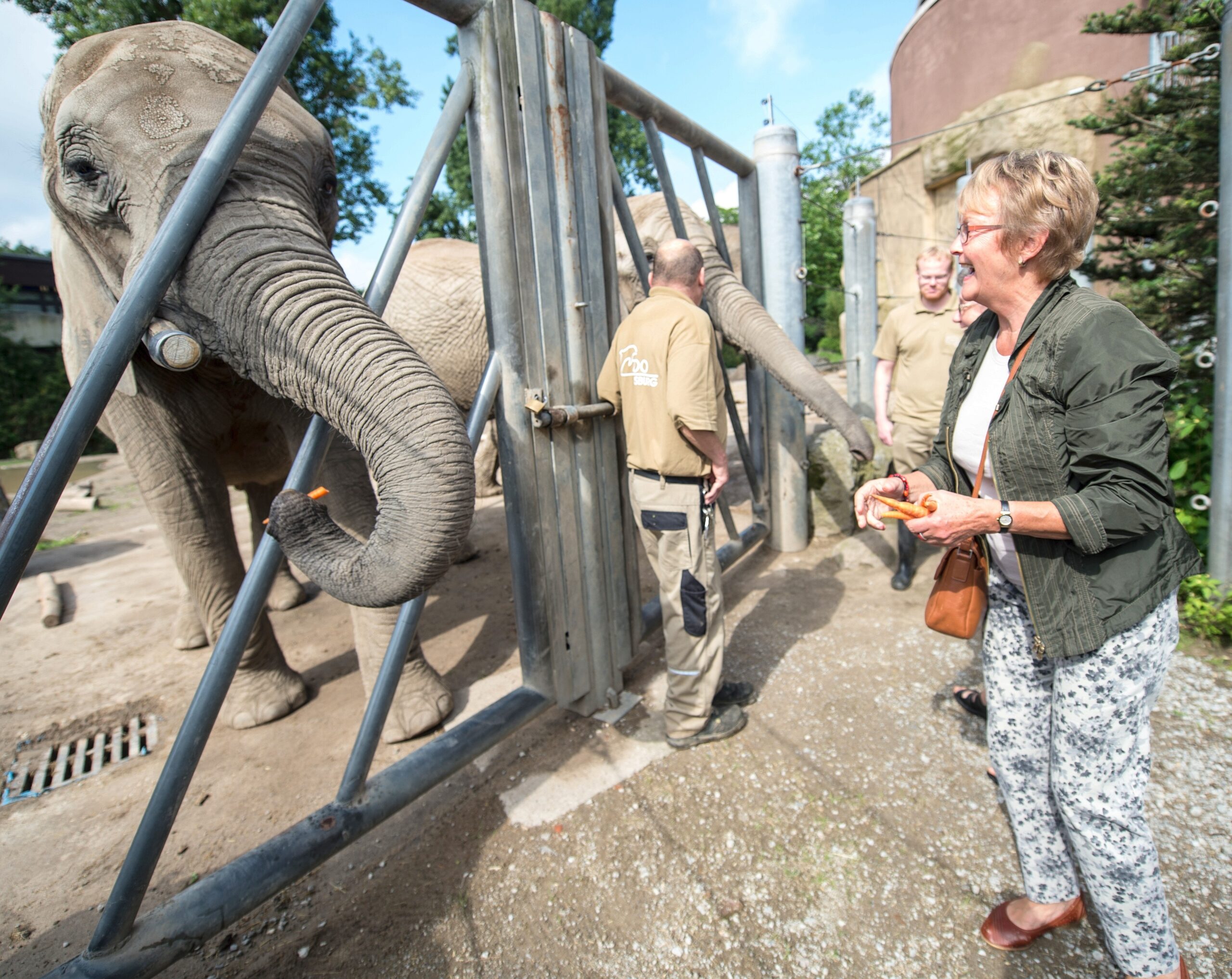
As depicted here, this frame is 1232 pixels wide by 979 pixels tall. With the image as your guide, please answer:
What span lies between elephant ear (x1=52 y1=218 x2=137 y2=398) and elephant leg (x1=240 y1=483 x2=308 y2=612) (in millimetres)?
1870

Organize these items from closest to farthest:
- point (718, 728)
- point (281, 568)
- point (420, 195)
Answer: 1. point (420, 195)
2. point (718, 728)
3. point (281, 568)

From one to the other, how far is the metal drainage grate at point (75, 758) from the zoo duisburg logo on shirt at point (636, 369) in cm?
297

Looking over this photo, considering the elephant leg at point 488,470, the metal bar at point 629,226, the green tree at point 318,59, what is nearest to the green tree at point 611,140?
the green tree at point 318,59

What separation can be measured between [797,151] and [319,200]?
3.73m

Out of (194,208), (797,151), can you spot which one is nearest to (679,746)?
(194,208)

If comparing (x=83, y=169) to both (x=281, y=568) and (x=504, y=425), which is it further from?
(x=281, y=568)

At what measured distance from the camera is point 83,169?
2227mm

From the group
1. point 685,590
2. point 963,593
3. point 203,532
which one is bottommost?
point 685,590

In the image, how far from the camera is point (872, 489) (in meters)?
1.89

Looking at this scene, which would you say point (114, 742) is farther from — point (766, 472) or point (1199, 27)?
point (1199, 27)

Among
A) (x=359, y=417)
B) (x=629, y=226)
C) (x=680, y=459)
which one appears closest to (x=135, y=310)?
(x=359, y=417)

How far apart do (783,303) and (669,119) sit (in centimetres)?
169

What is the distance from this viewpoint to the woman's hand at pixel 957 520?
1530mm

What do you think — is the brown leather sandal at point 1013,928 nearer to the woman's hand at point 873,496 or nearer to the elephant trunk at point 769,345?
the woman's hand at point 873,496
